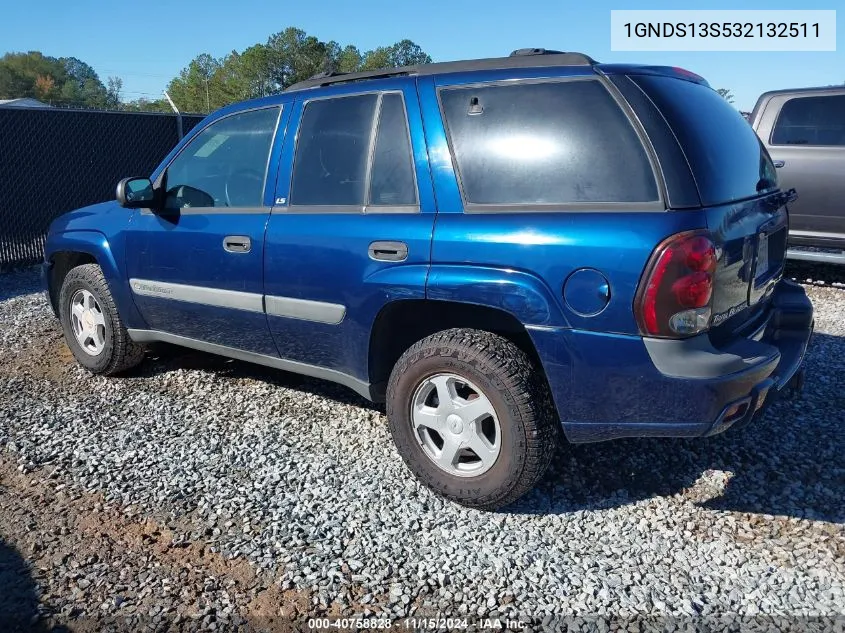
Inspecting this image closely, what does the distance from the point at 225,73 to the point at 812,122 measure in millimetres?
77368

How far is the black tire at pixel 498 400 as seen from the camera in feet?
9.54

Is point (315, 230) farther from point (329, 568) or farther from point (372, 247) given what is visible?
point (329, 568)

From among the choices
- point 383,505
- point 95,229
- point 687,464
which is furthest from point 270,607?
point 95,229

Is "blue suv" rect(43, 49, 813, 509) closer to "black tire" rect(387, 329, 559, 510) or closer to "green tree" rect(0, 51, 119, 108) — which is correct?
"black tire" rect(387, 329, 559, 510)

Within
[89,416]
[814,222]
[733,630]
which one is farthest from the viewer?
[814,222]

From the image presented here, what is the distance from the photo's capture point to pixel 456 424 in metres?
3.14

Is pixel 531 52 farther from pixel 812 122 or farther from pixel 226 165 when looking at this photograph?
pixel 812 122

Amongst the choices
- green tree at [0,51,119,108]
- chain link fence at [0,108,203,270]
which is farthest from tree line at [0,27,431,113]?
chain link fence at [0,108,203,270]

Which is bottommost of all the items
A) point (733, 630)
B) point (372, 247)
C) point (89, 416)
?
point (733, 630)

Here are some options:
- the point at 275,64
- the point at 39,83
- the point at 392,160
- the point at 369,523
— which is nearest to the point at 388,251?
the point at 392,160

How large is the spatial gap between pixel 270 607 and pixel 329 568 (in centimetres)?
28

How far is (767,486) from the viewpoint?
10.9ft

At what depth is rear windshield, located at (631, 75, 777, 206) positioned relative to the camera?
2711 mm

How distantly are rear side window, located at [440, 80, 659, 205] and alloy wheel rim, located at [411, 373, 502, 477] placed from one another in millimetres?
841
